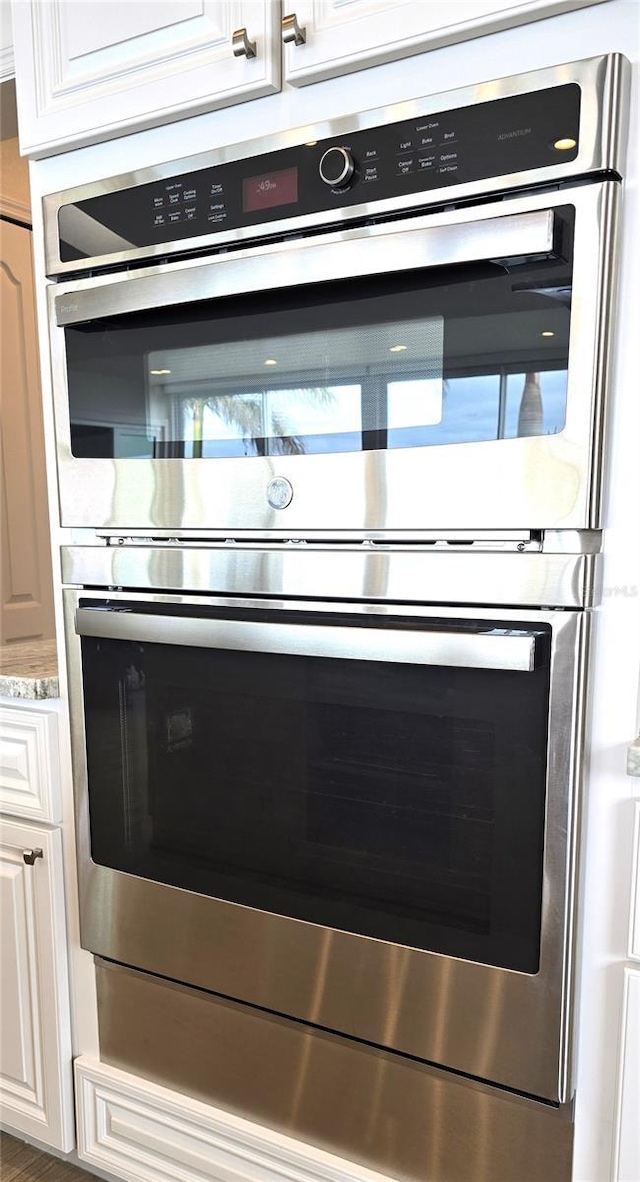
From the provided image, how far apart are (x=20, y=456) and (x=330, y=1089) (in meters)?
1.57

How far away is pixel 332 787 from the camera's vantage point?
1.02 m

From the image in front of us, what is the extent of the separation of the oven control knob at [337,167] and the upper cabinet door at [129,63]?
0.44 ft

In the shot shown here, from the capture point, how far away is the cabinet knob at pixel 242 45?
955 mm

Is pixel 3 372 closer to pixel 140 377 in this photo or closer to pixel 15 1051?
pixel 140 377

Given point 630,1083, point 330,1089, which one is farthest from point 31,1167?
point 630,1083

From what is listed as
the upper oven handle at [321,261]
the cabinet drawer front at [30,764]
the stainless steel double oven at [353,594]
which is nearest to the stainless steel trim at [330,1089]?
the stainless steel double oven at [353,594]

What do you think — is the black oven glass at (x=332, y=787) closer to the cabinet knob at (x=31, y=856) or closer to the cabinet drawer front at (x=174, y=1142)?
the cabinet knob at (x=31, y=856)

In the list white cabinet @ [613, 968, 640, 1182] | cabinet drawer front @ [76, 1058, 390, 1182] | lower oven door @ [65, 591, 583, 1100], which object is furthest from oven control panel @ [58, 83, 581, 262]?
cabinet drawer front @ [76, 1058, 390, 1182]

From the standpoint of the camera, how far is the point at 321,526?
3.24 ft

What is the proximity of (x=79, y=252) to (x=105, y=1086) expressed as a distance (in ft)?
4.23

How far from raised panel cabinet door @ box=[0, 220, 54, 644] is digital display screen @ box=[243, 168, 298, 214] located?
1.17 m

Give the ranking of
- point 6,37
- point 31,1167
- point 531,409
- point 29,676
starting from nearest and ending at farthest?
point 531,409 < point 6,37 < point 29,676 < point 31,1167

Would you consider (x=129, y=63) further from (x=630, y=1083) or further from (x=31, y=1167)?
(x=31, y=1167)

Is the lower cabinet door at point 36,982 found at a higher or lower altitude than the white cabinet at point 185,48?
lower
